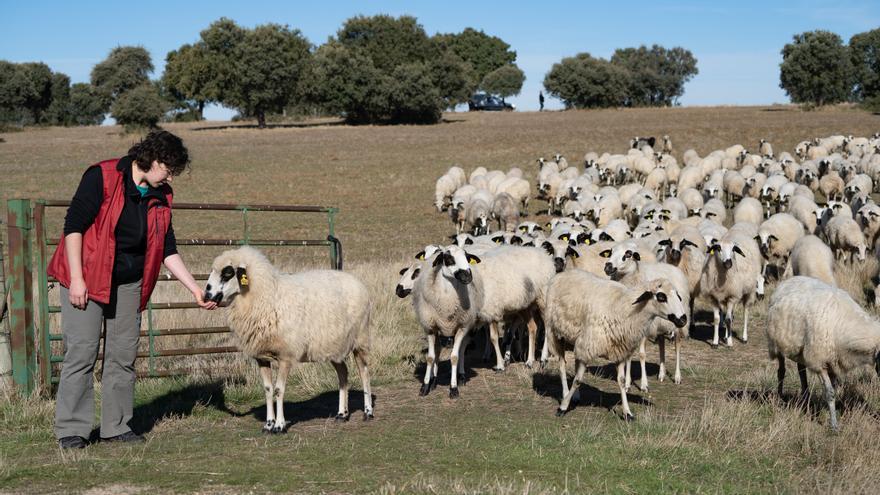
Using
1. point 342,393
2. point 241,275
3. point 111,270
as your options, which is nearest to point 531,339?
point 342,393

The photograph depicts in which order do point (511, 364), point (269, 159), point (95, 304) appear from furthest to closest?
1. point (269, 159)
2. point (511, 364)
3. point (95, 304)

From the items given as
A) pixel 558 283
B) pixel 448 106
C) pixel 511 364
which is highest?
pixel 448 106

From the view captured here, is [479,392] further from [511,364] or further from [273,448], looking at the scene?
[273,448]

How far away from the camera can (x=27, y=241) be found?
962 centimetres

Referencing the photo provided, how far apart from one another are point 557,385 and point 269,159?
36693 millimetres

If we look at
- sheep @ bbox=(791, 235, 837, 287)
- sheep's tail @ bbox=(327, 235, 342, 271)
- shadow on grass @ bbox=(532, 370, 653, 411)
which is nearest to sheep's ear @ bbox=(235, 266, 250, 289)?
sheep's tail @ bbox=(327, 235, 342, 271)

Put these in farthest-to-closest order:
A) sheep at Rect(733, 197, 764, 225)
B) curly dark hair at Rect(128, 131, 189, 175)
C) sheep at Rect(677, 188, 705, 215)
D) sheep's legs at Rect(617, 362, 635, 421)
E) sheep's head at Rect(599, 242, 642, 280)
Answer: sheep at Rect(677, 188, 705, 215), sheep at Rect(733, 197, 764, 225), sheep's head at Rect(599, 242, 642, 280), sheep's legs at Rect(617, 362, 635, 421), curly dark hair at Rect(128, 131, 189, 175)

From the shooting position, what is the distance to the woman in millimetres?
7215

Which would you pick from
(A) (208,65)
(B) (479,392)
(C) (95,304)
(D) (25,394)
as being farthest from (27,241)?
(A) (208,65)

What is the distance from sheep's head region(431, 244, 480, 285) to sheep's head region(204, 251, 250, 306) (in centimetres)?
275

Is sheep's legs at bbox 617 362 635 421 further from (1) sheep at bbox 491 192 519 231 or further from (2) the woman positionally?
(1) sheep at bbox 491 192 519 231

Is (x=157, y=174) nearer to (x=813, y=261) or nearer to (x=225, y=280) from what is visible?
(x=225, y=280)

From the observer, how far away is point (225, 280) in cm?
830

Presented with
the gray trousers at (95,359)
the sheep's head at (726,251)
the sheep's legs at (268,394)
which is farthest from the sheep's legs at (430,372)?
the sheep's head at (726,251)
